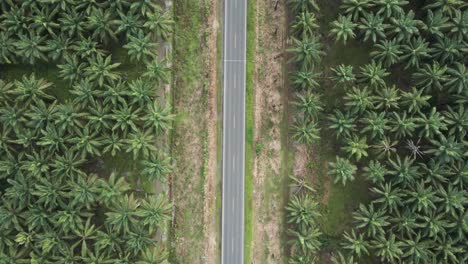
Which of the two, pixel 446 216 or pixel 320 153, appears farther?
pixel 320 153

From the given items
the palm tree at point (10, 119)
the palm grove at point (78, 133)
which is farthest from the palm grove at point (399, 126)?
the palm tree at point (10, 119)

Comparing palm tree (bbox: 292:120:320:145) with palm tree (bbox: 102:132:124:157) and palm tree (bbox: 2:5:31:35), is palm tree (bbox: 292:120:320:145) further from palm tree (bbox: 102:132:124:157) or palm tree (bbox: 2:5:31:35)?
palm tree (bbox: 2:5:31:35)

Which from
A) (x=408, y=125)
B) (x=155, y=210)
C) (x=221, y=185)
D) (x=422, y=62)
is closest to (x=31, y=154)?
(x=155, y=210)

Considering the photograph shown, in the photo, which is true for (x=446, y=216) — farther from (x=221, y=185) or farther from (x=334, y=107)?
(x=221, y=185)

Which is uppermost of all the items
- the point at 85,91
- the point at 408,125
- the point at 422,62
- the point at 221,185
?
the point at 422,62

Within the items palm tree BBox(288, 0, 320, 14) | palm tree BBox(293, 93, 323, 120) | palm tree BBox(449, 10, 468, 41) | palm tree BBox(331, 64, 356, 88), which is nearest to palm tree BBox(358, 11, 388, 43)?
palm tree BBox(331, 64, 356, 88)
